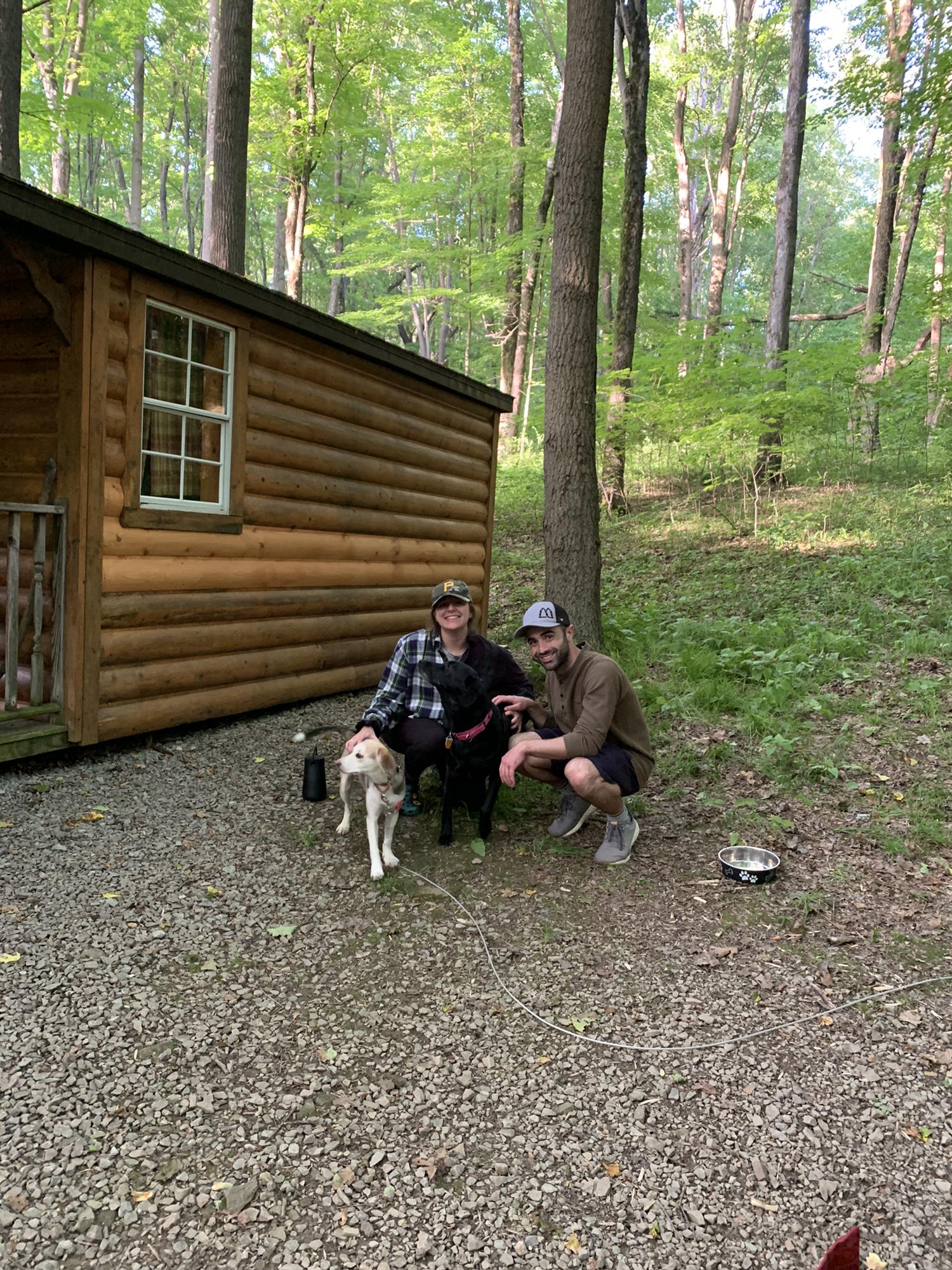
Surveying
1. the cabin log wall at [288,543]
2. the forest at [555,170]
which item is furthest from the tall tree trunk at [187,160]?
the cabin log wall at [288,543]

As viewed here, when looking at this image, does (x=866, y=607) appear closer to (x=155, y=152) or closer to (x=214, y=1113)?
(x=214, y=1113)

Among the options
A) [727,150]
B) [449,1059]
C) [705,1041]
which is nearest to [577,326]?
[705,1041]

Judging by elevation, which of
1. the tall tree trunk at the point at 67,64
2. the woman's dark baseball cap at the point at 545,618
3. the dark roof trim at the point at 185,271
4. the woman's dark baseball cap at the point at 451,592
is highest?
the tall tree trunk at the point at 67,64

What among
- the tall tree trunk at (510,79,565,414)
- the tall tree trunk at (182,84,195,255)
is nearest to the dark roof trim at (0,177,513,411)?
the tall tree trunk at (510,79,565,414)

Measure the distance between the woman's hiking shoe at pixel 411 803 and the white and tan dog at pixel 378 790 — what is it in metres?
0.64

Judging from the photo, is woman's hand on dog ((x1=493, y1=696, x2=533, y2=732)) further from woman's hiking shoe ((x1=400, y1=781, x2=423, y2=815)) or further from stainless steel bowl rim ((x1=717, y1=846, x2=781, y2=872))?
stainless steel bowl rim ((x1=717, y1=846, x2=781, y2=872))

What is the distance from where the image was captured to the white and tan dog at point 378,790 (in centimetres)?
399

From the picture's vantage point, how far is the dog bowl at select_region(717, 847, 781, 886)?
4047 mm

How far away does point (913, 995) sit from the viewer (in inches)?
125

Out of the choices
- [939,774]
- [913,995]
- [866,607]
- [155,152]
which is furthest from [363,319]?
[913,995]

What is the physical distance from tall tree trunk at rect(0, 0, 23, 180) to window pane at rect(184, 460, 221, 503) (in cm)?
659

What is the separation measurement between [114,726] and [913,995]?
15.5 feet

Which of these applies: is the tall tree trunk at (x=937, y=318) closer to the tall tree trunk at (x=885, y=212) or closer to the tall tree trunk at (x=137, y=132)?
the tall tree trunk at (x=885, y=212)

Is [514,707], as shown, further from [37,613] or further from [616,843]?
[37,613]
